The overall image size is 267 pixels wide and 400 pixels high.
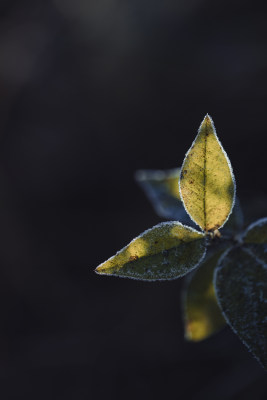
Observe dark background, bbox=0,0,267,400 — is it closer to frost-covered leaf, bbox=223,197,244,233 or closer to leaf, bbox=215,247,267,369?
frost-covered leaf, bbox=223,197,244,233

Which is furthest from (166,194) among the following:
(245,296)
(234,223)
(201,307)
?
(245,296)

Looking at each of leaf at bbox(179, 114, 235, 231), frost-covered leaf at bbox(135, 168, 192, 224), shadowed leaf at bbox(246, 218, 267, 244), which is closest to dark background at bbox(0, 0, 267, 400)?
frost-covered leaf at bbox(135, 168, 192, 224)

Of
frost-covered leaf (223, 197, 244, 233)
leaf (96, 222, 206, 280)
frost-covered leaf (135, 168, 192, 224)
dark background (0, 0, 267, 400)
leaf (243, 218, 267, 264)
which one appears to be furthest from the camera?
dark background (0, 0, 267, 400)

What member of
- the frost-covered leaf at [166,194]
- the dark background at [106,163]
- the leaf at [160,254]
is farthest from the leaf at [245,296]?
the dark background at [106,163]

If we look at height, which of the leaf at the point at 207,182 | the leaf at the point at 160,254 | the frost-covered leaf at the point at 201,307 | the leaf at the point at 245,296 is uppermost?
the leaf at the point at 207,182

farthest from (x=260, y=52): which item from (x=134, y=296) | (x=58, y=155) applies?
(x=134, y=296)

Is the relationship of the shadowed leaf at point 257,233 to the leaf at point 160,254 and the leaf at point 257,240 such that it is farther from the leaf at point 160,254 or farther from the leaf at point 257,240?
the leaf at point 160,254

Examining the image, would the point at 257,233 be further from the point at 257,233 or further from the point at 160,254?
the point at 160,254
